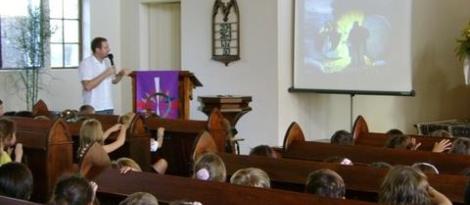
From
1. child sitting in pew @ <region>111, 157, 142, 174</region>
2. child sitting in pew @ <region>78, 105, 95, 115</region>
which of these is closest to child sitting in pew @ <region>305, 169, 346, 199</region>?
child sitting in pew @ <region>111, 157, 142, 174</region>

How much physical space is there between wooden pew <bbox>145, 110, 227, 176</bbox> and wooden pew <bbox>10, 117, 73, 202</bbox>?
113cm

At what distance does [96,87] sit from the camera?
24.0 feet

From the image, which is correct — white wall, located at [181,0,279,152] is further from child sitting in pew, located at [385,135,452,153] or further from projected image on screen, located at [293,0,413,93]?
child sitting in pew, located at [385,135,452,153]

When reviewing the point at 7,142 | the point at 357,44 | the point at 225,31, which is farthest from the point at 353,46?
the point at 7,142

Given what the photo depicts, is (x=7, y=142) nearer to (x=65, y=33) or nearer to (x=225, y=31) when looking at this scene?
(x=225, y=31)

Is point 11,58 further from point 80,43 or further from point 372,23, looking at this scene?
point 372,23

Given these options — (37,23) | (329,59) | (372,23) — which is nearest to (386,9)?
(372,23)

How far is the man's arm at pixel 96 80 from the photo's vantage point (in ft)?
23.6

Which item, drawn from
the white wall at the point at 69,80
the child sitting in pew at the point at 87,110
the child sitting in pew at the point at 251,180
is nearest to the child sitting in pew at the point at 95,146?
the child sitting in pew at the point at 251,180

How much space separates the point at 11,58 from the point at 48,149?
5.03 metres

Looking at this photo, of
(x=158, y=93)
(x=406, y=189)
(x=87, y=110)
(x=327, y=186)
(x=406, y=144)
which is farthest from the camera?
(x=158, y=93)

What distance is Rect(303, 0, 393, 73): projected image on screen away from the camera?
8125mm

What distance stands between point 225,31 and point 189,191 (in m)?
5.64

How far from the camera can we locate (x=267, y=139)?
8625mm
